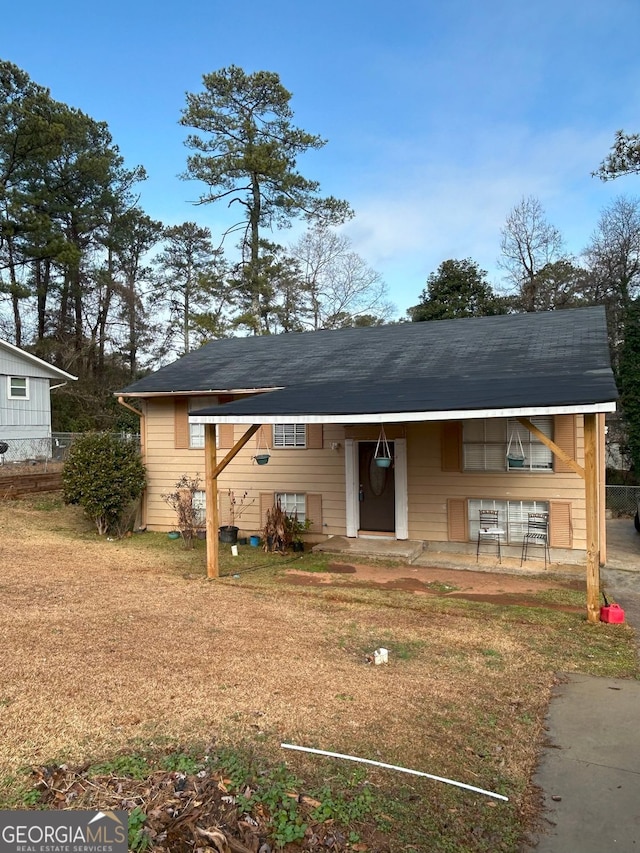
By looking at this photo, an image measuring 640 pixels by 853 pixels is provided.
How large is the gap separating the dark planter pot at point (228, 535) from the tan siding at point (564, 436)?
6094 mm

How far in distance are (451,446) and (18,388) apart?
17.1 meters

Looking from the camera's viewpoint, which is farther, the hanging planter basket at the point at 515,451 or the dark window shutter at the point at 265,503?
the dark window shutter at the point at 265,503

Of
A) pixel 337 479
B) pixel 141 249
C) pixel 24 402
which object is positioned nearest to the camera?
pixel 337 479

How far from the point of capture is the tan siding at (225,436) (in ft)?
38.0

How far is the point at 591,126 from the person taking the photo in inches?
669

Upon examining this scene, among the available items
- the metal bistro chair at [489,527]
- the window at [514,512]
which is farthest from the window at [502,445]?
the metal bistro chair at [489,527]

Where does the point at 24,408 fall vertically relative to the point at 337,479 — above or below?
above

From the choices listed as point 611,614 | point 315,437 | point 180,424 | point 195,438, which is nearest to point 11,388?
point 180,424

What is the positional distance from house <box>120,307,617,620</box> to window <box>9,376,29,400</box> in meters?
10.5

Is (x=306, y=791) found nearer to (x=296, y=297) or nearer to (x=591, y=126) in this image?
(x=591, y=126)

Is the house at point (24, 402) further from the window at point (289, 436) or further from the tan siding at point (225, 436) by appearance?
the window at point (289, 436)

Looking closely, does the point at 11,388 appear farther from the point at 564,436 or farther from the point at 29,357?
the point at 564,436

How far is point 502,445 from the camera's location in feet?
32.3

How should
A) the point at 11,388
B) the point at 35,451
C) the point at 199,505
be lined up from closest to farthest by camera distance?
1. the point at 199,505
2. the point at 35,451
3. the point at 11,388
